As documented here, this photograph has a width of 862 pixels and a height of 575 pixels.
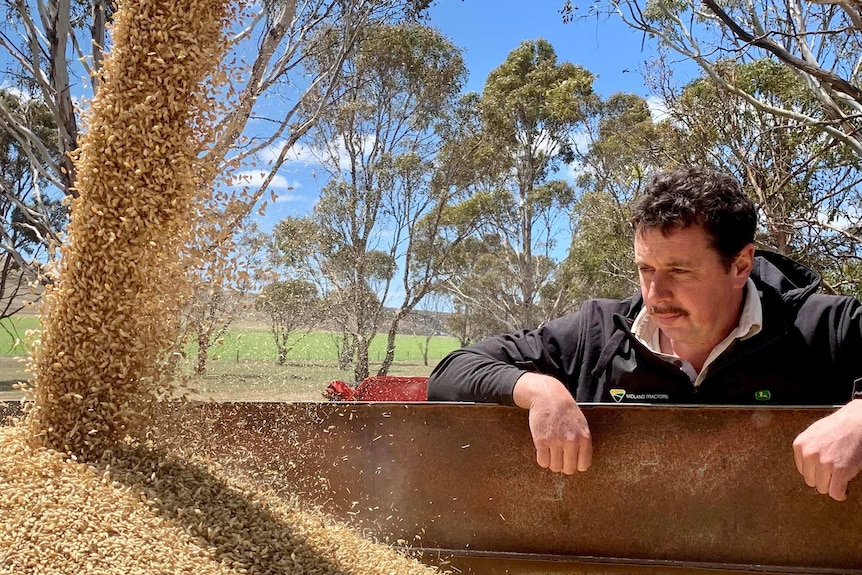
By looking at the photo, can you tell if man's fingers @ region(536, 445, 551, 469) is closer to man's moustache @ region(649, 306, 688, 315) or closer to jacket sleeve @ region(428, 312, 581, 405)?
jacket sleeve @ region(428, 312, 581, 405)

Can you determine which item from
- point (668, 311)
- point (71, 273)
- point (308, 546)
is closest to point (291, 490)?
point (308, 546)

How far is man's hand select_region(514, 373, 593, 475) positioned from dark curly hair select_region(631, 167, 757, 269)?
0.56 metres

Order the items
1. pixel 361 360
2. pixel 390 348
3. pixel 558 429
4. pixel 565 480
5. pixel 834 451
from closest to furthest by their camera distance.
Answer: pixel 834 451 → pixel 558 429 → pixel 565 480 → pixel 361 360 → pixel 390 348

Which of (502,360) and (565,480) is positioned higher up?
(502,360)

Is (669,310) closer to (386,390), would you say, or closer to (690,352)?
(690,352)

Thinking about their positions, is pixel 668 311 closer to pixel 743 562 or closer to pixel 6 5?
pixel 743 562

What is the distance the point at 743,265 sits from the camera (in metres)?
1.96

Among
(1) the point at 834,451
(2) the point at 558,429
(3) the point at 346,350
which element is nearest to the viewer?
(1) the point at 834,451

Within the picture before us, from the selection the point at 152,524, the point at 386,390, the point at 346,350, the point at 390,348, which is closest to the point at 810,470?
the point at 152,524

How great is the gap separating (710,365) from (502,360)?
22.2 inches

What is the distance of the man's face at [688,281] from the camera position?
189cm

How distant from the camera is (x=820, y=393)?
1900 mm

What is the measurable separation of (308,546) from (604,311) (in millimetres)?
1093

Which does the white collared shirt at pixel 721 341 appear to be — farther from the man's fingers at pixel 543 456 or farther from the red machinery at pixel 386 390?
the red machinery at pixel 386 390
